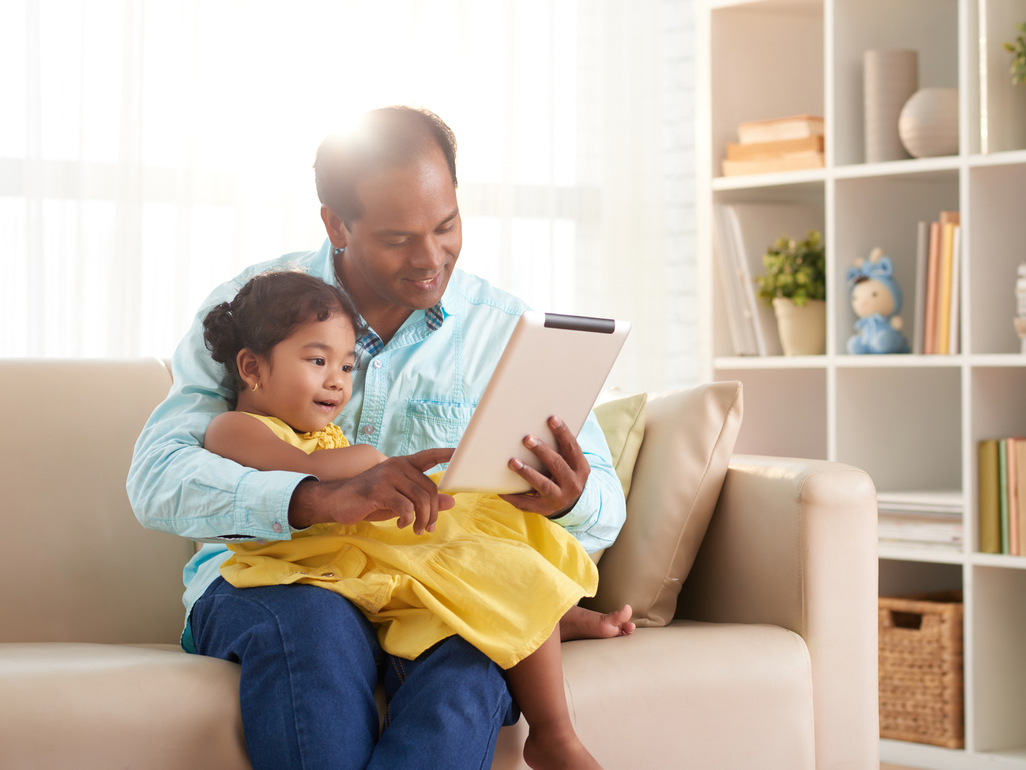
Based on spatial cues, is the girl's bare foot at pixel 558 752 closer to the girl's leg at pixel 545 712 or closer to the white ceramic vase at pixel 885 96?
the girl's leg at pixel 545 712

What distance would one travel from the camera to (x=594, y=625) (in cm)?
145

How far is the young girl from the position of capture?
1241mm

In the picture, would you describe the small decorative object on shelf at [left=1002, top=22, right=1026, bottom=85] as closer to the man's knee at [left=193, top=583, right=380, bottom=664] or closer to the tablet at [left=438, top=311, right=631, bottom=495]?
the tablet at [left=438, top=311, right=631, bottom=495]

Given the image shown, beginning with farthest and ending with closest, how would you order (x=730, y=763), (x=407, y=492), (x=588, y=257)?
(x=588, y=257)
(x=730, y=763)
(x=407, y=492)

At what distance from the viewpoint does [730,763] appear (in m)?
1.40

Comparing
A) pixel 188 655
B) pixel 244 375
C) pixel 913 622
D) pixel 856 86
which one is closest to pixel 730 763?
pixel 188 655

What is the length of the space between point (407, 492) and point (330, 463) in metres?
0.18

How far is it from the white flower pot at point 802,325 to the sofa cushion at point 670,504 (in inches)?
37.4

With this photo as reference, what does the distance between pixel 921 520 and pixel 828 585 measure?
3.03 feet

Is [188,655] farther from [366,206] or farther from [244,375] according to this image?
[366,206]

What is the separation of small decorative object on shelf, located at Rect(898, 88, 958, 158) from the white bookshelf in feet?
0.17

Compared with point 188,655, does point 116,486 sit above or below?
above

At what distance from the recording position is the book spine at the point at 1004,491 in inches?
86.2

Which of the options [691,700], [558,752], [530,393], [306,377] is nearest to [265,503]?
[306,377]
